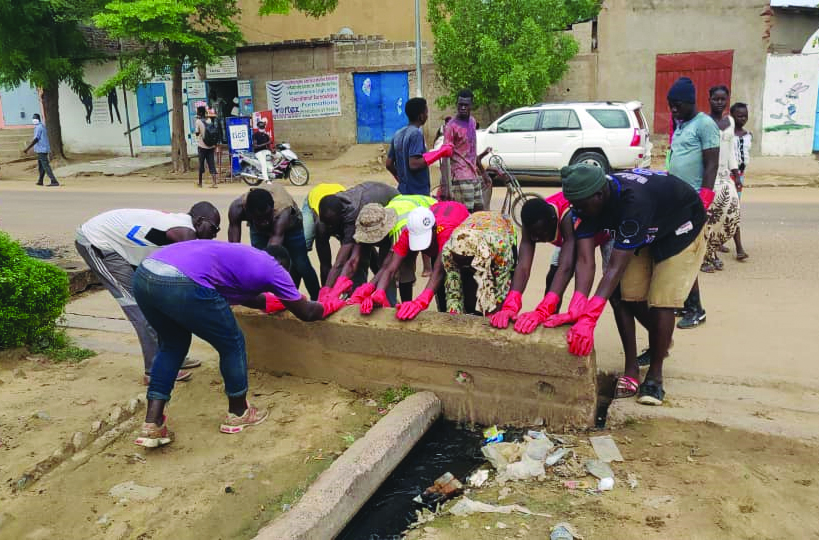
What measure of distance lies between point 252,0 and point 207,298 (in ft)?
74.0

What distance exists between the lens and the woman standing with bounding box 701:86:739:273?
20.9 feet

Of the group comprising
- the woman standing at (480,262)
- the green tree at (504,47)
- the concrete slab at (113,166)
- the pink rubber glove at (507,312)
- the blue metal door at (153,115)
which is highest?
the green tree at (504,47)

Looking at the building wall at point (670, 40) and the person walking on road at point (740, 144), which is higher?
the building wall at point (670, 40)

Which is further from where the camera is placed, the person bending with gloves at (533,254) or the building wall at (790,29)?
the building wall at (790,29)

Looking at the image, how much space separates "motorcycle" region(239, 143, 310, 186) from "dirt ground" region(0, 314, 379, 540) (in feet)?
35.8

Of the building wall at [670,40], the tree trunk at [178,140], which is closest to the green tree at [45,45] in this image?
the tree trunk at [178,140]

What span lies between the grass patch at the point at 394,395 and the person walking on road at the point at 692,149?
7.46 ft

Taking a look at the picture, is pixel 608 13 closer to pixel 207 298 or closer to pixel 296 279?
pixel 296 279

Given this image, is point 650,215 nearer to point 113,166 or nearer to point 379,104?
point 379,104

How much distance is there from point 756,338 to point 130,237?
4384mm

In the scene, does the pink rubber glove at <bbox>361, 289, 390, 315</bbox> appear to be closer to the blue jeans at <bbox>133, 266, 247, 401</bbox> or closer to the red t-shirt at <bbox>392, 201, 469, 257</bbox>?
the red t-shirt at <bbox>392, 201, 469, 257</bbox>

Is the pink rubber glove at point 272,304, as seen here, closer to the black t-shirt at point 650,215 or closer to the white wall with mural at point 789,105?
the black t-shirt at point 650,215

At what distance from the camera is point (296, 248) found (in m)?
5.54

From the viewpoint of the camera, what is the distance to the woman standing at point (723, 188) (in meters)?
6.37
